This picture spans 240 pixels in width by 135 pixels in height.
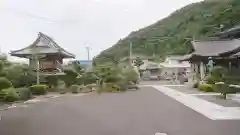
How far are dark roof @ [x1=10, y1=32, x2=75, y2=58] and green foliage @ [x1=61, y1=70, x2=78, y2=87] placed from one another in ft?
12.1

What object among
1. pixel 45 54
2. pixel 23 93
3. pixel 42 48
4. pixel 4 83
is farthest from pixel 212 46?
pixel 4 83

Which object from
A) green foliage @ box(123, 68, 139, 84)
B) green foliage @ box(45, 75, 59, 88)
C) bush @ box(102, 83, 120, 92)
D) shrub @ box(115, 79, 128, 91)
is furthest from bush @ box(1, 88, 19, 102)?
green foliage @ box(123, 68, 139, 84)

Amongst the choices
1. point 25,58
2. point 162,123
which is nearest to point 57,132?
point 162,123

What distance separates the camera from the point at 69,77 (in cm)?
3297

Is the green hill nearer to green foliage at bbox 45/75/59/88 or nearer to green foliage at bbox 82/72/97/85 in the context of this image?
green foliage at bbox 82/72/97/85

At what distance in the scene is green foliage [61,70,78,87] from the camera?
107ft

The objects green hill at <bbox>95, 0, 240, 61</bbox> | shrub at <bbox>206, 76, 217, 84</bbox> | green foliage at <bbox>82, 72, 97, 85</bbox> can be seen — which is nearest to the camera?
shrub at <bbox>206, 76, 217, 84</bbox>

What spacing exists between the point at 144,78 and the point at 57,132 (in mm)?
55643

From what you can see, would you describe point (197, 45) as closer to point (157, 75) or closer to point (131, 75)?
point (131, 75)

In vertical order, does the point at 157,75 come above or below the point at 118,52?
below

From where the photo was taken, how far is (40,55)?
110 ft

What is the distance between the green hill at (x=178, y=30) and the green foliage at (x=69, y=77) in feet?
109

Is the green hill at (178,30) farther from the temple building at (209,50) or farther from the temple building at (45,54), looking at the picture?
the temple building at (45,54)

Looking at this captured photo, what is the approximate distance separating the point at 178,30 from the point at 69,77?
49.0m
